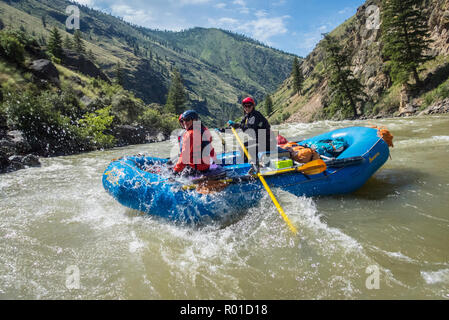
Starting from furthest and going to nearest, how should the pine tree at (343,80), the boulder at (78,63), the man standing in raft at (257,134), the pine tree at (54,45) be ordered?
the boulder at (78,63) < the pine tree at (54,45) < the pine tree at (343,80) < the man standing in raft at (257,134)

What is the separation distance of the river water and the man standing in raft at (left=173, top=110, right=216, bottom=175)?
1.20 m

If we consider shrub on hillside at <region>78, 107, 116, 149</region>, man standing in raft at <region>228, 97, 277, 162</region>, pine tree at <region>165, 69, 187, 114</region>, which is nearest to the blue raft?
man standing in raft at <region>228, 97, 277, 162</region>

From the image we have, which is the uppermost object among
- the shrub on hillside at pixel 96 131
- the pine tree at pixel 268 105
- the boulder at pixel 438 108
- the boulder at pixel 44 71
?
the pine tree at pixel 268 105

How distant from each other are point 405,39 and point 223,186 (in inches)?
1120

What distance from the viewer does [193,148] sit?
4988mm

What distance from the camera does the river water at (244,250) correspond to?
3.09m

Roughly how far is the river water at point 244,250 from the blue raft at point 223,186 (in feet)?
0.83

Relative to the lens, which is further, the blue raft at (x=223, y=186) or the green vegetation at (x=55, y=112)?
the green vegetation at (x=55, y=112)

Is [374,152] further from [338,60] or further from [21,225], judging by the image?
[338,60]

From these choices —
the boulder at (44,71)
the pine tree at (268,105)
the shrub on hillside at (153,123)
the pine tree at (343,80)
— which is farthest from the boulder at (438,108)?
the pine tree at (268,105)

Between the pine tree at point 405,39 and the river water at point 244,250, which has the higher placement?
the pine tree at point 405,39

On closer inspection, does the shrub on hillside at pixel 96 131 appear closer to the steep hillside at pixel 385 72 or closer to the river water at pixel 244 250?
the river water at pixel 244 250

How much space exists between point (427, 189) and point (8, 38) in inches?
976

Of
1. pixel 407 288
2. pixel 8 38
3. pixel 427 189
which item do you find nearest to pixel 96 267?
pixel 407 288
